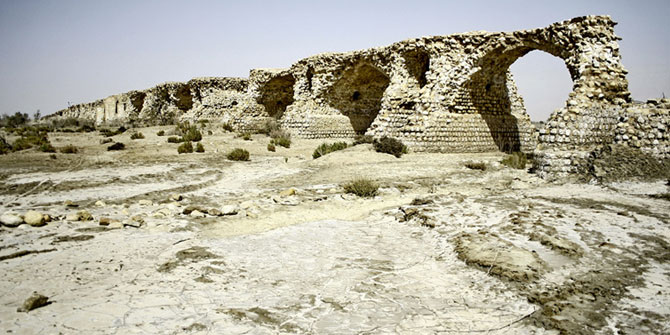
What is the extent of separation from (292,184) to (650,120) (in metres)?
8.79

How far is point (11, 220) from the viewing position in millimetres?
5352

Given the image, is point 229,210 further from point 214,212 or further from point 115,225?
point 115,225

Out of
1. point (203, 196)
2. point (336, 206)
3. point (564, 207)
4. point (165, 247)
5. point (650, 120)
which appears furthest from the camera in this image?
point (650, 120)

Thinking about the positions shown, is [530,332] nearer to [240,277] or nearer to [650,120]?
[240,277]

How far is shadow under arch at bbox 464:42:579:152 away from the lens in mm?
14616

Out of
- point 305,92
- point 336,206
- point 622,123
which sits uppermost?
point 305,92

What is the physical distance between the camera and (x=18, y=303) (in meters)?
3.11

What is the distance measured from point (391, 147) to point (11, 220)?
11.3 m

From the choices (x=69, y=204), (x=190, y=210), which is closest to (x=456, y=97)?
Result: (x=190, y=210)

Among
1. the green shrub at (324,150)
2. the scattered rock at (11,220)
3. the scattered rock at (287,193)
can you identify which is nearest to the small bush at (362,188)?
the scattered rock at (287,193)

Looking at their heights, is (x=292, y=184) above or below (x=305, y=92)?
below

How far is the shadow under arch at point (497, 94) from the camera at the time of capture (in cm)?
1462

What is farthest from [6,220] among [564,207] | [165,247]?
[564,207]

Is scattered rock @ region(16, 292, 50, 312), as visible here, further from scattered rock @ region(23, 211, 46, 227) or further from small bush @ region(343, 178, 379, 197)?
small bush @ region(343, 178, 379, 197)
